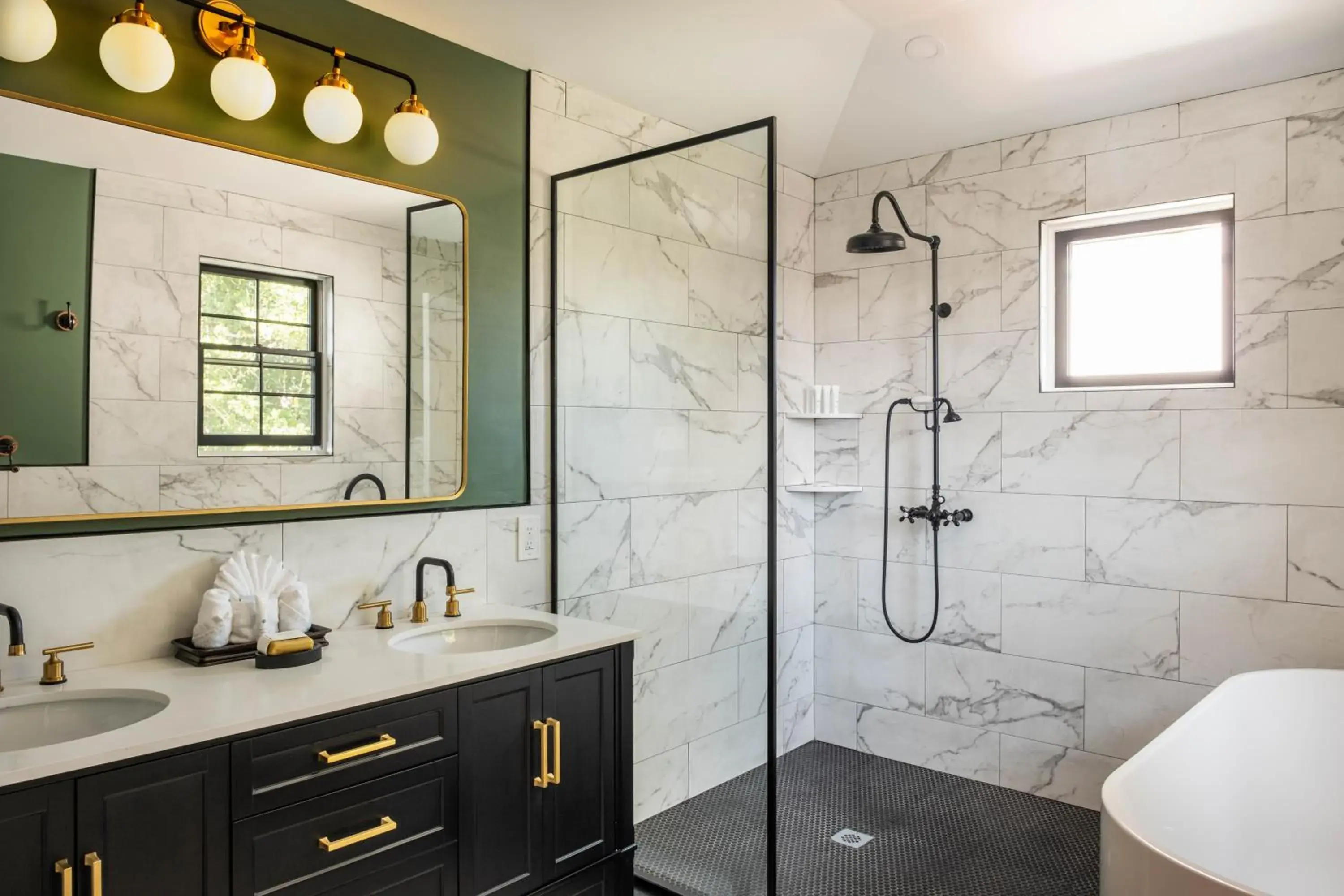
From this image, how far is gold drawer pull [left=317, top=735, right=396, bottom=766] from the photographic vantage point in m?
1.69

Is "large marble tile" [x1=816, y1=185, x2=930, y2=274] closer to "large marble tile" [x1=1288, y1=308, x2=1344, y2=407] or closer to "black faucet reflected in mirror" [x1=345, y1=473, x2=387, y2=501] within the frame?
"large marble tile" [x1=1288, y1=308, x2=1344, y2=407]

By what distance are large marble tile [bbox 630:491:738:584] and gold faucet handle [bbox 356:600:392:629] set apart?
736 millimetres

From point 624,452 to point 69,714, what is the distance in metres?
1.50

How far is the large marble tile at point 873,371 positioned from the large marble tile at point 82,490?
270 cm

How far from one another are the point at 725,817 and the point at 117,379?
Answer: 200cm

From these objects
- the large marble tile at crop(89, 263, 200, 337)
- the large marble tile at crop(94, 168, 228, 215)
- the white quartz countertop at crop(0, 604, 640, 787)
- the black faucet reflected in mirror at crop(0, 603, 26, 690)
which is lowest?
the white quartz countertop at crop(0, 604, 640, 787)

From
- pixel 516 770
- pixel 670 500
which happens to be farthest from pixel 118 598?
pixel 670 500

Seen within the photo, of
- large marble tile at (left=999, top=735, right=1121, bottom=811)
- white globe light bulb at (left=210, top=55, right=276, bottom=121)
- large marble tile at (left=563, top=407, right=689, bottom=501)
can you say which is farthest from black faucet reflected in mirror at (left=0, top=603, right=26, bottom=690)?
large marble tile at (left=999, top=735, right=1121, bottom=811)

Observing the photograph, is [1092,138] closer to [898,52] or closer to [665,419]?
[898,52]

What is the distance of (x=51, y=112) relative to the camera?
1.84 metres

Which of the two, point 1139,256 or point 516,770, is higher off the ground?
point 1139,256

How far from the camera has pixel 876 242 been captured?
3152 millimetres

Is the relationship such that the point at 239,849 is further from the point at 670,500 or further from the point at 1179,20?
the point at 1179,20

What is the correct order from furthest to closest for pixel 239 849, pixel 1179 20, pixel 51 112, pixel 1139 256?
pixel 1139 256, pixel 1179 20, pixel 51 112, pixel 239 849
